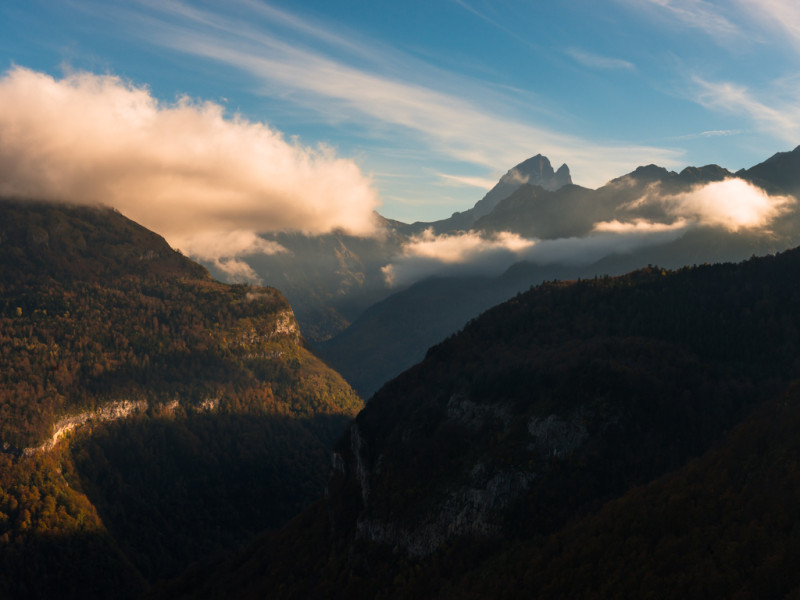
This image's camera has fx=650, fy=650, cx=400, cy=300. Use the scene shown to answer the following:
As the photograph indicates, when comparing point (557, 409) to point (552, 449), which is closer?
point (552, 449)

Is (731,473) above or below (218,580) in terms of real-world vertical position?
above

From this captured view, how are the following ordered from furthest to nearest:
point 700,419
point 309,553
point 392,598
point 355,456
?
point 355,456 → point 309,553 → point 700,419 → point 392,598

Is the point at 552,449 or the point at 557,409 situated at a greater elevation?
the point at 557,409

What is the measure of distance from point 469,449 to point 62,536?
13408 centimetres

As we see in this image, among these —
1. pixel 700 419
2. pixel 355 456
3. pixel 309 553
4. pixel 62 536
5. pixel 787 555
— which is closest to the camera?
pixel 787 555

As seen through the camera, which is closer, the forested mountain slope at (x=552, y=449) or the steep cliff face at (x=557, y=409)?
the forested mountain slope at (x=552, y=449)

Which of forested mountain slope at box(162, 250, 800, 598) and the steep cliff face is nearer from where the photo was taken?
forested mountain slope at box(162, 250, 800, 598)

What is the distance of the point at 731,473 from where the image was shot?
341 feet

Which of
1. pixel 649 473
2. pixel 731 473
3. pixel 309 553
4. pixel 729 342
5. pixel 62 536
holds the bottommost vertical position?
pixel 62 536

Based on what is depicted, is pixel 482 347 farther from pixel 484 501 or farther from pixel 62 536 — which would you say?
pixel 62 536

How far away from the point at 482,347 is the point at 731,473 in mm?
84592

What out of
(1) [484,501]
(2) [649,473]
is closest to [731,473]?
(2) [649,473]

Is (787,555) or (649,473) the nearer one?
(787,555)

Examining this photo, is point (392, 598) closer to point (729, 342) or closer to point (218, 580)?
point (218, 580)
